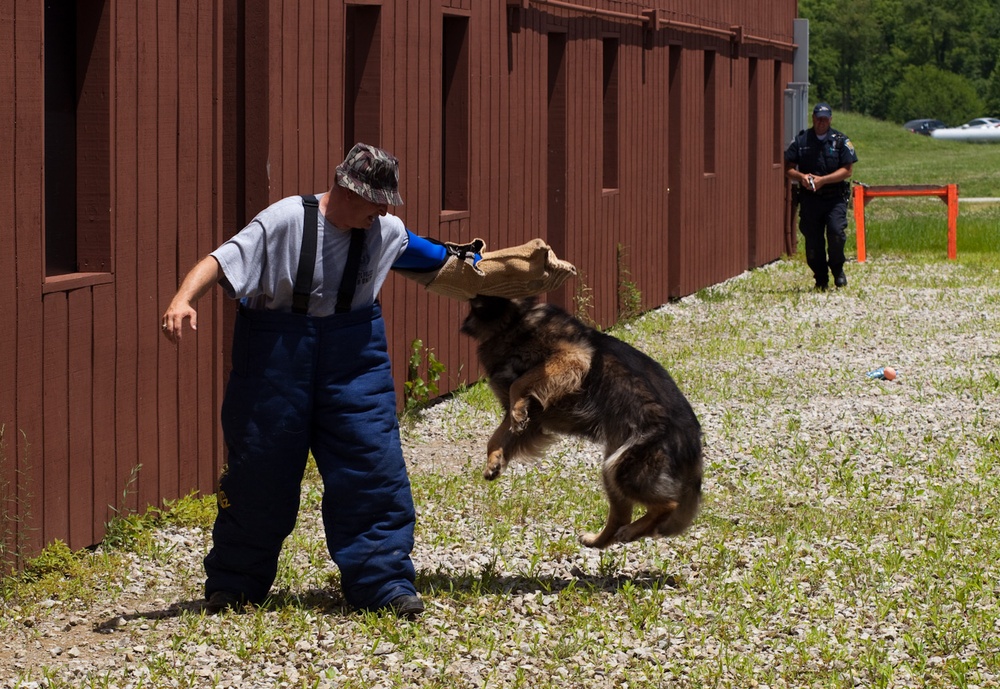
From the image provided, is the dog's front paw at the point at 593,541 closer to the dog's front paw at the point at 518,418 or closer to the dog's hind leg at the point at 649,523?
the dog's hind leg at the point at 649,523

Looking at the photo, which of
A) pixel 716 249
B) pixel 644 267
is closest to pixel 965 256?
pixel 716 249

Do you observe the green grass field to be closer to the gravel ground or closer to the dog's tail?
the gravel ground

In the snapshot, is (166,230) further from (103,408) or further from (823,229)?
(823,229)

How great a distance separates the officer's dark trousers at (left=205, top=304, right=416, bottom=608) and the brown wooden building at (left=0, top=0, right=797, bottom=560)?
1049 mm

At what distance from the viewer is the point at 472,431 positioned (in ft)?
33.1

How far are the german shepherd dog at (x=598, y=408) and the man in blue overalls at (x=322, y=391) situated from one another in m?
0.57

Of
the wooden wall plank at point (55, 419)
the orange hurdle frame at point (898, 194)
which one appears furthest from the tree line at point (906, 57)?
the wooden wall plank at point (55, 419)

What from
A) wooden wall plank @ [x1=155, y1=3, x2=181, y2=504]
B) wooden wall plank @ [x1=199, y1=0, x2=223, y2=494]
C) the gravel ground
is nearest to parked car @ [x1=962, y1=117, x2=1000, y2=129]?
the gravel ground

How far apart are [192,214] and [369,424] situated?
2263 millimetres

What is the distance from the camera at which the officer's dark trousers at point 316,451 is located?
5.67m

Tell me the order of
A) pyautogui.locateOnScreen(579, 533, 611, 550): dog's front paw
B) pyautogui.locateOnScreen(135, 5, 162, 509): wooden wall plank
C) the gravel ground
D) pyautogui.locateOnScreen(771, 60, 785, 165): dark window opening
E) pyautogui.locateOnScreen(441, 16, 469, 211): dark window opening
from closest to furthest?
the gravel ground < pyautogui.locateOnScreen(579, 533, 611, 550): dog's front paw < pyautogui.locateOnScreen(135, 5, 162, 509): wooden wall plank < pyautogui.locateOnScreen(441, 16, 469, 211): dark window opening < pyautogui.locateOnScreen(771, 60, 785, 165): dark window opening

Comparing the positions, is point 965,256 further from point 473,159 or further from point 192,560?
point 192,560

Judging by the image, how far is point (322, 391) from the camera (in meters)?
5.75

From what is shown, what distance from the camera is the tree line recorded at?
105m
